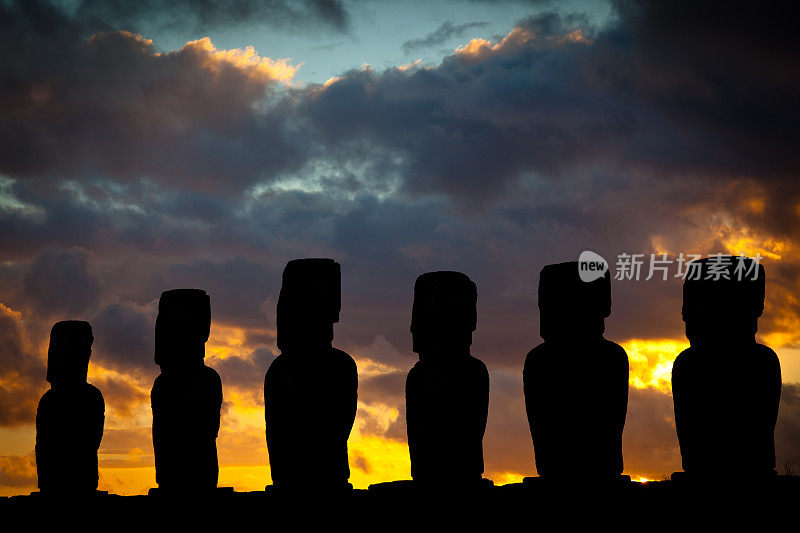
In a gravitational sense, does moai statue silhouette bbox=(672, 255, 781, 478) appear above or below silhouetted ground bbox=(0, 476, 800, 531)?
above

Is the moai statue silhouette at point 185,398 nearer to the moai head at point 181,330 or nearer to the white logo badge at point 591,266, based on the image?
the moai head at point 181,330

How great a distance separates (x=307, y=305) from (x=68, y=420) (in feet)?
12.7

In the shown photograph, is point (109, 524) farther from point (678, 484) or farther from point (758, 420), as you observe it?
point (758, 420)

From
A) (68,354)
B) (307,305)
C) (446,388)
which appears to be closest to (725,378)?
(446,388)

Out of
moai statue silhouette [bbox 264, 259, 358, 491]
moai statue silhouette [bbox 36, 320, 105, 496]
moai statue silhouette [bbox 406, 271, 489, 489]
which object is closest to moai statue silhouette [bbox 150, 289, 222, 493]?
moai statue silhouette [bbox 264, 259, 358, 491]

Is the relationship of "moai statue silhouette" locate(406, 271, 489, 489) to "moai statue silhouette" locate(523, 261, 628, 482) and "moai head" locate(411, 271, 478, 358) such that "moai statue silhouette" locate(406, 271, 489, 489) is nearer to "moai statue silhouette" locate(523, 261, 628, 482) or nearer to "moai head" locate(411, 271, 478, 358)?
"moai head" locate(411, 271, 478, 358)

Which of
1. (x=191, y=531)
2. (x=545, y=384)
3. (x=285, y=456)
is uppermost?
(x=545, y=384)

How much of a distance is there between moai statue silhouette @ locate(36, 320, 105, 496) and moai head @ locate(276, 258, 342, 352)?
130 inches

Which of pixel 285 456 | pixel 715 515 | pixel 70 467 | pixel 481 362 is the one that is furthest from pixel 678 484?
pixel 70 467

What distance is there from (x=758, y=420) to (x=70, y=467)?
783cm

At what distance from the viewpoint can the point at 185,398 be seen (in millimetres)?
10445

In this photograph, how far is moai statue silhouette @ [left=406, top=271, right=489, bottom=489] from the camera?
9.20 meters

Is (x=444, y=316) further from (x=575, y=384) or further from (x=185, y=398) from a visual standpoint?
(x=185, y=398)

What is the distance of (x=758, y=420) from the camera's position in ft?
29.3
